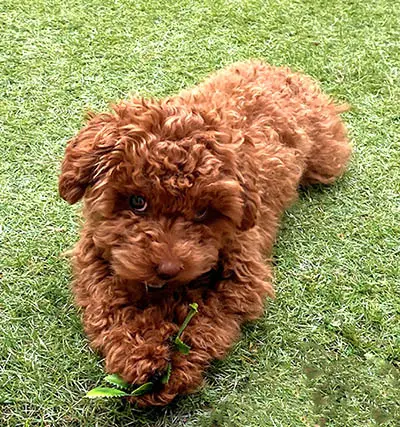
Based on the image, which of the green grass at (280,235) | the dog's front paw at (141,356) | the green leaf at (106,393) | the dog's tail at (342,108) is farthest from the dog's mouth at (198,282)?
the dog's tail at (342,108)

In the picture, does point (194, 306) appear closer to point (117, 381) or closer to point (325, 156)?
point (117, 381)

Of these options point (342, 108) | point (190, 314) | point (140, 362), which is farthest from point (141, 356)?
point (342, 108)

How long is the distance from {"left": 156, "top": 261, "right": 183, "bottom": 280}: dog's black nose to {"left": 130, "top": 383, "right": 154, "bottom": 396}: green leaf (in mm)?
351

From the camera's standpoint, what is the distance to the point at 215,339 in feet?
7.57

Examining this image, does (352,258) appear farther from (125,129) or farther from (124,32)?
(124,32)

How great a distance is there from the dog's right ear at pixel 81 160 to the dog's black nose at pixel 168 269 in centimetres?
38

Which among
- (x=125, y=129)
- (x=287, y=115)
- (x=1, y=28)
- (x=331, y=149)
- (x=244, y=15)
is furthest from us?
(x=244, y=15)

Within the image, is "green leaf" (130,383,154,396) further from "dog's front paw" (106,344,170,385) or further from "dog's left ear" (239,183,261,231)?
"dog's left ear" (239,183,261,231)

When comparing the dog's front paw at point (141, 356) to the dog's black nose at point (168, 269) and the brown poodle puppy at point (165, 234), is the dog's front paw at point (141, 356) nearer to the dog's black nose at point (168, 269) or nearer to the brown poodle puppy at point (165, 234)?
the brown poodle puppy at point (165, 234)

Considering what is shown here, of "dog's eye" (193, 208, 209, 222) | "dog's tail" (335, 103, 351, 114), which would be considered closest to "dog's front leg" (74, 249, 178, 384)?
"dog's eye" (193, 208, 209, 222)

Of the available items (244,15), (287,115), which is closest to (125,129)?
(287,115)

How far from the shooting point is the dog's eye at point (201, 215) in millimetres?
2155

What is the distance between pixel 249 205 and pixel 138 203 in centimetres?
39

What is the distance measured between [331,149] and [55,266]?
1396mm
